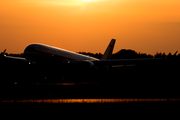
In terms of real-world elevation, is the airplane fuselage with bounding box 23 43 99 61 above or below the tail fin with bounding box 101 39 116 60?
below

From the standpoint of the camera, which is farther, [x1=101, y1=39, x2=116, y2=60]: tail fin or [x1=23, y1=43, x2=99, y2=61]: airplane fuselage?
[x1=101, y1=39, x2=116, y2=60]: tail fin

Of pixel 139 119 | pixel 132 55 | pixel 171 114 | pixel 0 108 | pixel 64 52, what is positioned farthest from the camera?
pixel 132 55

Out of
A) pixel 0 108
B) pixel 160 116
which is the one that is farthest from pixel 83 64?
pixel 160 116

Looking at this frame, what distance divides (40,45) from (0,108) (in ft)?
120

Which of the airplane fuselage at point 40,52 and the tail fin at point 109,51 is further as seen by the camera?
the tail fin at point 109,51

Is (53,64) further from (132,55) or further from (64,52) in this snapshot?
(132,55)

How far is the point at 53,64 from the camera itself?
60.1 metres

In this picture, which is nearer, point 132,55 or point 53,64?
point 53,64

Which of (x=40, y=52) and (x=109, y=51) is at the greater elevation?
(x=109, y=51)

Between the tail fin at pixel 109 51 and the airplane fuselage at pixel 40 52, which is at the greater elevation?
the tail fin at pixel 109 51

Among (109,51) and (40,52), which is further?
(109,51)

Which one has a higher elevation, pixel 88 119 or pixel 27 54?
pixel 27 54

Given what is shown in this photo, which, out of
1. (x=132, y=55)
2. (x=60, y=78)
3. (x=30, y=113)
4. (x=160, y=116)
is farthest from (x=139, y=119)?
(x=132, y=55)

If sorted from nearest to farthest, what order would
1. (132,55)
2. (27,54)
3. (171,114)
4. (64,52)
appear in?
(171,114) → (27,54) → (64,52) → (132,55)
